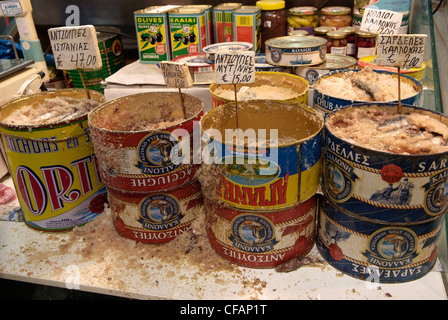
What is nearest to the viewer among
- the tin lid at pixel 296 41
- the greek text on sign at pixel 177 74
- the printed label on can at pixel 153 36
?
the greek text on sign at pixel 177 74

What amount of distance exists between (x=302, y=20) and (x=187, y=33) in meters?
0.61

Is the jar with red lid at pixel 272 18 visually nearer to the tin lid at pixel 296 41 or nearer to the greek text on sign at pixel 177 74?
the tin lid at pixel 296 41

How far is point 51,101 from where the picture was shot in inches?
54.6

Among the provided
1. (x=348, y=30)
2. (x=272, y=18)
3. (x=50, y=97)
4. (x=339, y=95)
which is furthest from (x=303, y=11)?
(x=50, y=97)

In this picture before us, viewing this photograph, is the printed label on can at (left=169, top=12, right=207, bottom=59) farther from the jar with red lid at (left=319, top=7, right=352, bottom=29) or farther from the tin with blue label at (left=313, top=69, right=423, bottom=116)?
the tin with blue label at (left=313, top=69, right=423, bottom=116)

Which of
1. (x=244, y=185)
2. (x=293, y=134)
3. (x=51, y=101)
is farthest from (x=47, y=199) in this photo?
(x=293, y=134)

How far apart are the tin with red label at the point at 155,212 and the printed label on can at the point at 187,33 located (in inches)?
41.0

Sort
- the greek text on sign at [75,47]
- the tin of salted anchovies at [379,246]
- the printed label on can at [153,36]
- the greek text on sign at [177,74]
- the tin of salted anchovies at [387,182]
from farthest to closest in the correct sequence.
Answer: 1. the printed label on can at [153,36]
2. the greek text on sign at [75,47]
3. the greek text on sign at [177,74]
4. the tin of salted anchovies at [379,246]
5. the tin of salted anchovies at [387,182]

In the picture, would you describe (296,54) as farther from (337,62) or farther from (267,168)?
(267,168)

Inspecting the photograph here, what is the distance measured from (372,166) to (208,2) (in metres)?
1.88

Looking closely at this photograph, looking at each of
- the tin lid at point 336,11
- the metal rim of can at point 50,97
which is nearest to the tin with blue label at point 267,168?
the metal rim of can at point 50,97

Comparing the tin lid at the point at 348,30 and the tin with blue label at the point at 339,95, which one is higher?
the tin lid at the point at 348,30

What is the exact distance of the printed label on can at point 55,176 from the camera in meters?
1.20

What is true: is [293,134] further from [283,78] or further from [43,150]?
[43,150]
